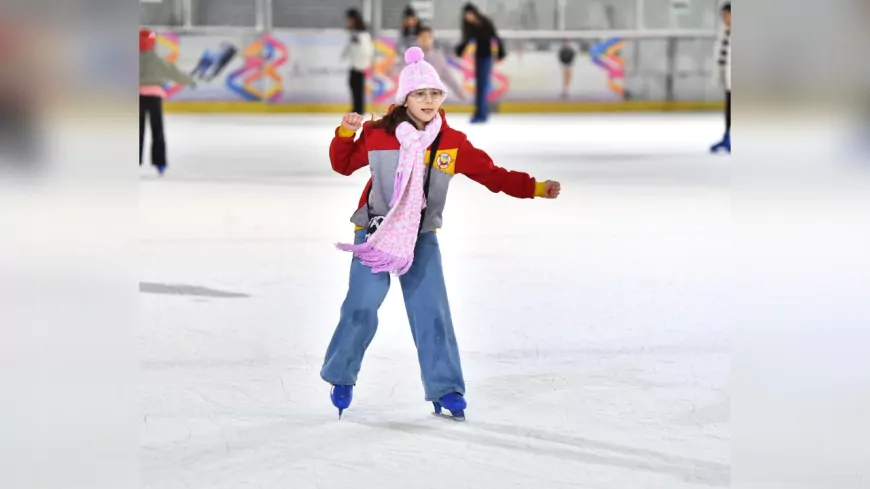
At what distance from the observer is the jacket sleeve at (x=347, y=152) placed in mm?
2930

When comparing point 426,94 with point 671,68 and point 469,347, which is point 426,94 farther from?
point 671,68

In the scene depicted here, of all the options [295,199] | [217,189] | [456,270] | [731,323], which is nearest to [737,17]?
[731,323]

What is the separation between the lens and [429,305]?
3.05 meters

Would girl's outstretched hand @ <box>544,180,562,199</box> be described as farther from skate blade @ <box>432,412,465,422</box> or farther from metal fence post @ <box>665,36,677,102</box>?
metal fence post @ <box>665,36,677,102</box>

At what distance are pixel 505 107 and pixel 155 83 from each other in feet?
34.5

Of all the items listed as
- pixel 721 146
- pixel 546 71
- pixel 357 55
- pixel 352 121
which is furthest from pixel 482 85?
pixel 352 121

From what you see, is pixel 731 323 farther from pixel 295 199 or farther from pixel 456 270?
pixel 295 199

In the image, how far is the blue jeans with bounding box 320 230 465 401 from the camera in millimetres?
3031

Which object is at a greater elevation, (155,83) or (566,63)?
(155,83)

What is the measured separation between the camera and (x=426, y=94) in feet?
9.65

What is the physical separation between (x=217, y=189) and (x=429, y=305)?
6169mm

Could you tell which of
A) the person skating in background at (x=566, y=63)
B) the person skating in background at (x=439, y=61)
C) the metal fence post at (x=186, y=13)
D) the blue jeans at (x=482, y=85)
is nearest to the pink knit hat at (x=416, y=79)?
the person skating in background at (x=439, y=61)

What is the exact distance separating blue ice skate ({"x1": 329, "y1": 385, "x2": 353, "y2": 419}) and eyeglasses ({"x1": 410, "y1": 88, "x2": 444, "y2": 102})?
626 millimetres

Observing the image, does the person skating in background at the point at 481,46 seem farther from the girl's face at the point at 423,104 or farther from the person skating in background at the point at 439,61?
the girl's face at the point at 423,104
